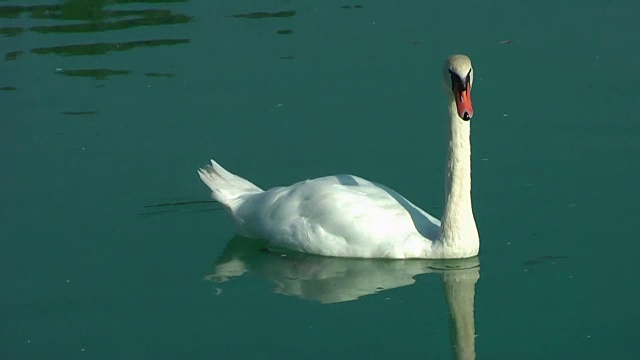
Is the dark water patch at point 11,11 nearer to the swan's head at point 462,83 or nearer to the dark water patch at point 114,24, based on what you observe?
the dark water patch at point 114,24

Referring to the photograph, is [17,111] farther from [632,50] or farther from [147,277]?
[632,50]

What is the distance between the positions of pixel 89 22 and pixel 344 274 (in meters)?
5.85

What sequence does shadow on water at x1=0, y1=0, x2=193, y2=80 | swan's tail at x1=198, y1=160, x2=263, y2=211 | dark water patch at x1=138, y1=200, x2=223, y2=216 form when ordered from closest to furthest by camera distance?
swan's tail at x1=198, y1=160, x2=263, y2=211, dark water patch at x1=138, y1=200, x2=223, y2=216, shadow on water at x1=0, y1=0, x2=193, y2=80

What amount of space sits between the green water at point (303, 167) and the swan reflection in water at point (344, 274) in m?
0.02

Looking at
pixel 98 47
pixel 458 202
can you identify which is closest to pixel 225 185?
pixel 458 202

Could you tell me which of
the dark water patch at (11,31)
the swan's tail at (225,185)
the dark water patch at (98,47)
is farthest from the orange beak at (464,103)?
the dark water patch at (11,31)

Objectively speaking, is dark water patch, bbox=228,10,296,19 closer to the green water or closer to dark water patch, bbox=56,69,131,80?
the green water

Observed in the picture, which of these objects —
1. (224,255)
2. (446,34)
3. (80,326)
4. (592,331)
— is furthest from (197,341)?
(446,34)

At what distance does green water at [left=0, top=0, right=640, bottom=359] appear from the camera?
24.0ft

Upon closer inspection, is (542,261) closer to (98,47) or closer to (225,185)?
(225,185)

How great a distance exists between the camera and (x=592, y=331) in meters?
7.11

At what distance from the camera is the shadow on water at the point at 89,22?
12078 millimetres

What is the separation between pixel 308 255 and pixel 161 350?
1.45 meters

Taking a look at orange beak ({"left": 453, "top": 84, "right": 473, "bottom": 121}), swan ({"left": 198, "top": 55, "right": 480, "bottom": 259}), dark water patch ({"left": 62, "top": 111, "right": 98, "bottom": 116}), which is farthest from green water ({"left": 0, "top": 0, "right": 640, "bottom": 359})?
orange beak ({"left": 453, "top": 84, "right": 473, "bottom": 121})
